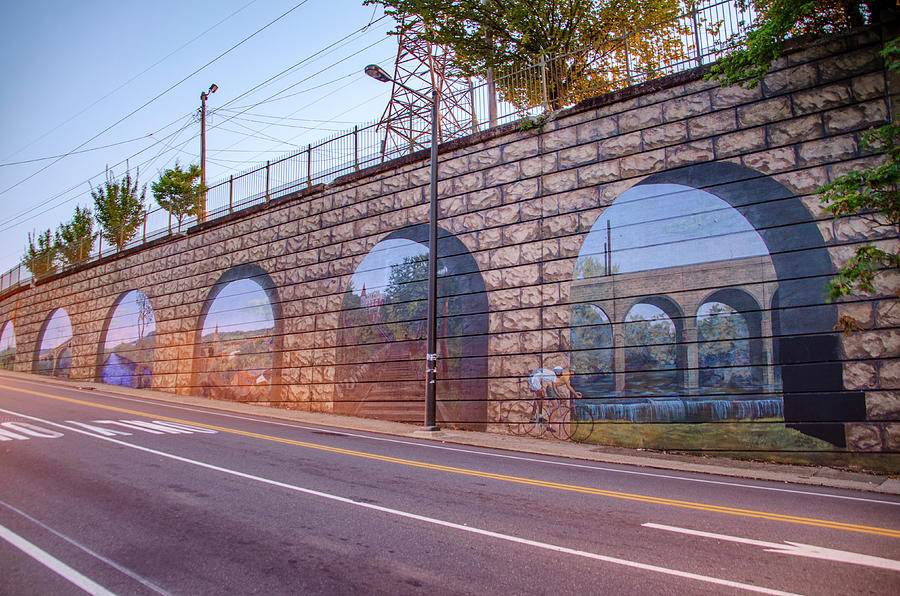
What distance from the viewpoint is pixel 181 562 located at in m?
4.09

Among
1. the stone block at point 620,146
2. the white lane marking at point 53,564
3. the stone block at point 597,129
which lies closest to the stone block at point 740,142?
the stone block at point 620,146

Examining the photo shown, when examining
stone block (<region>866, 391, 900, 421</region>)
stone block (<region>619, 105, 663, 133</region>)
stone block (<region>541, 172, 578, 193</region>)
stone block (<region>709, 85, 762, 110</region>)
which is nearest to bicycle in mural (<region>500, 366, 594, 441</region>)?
stone block (<region>541, 172, 578, 193</region>)

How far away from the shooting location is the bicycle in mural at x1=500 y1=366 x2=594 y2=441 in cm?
1177

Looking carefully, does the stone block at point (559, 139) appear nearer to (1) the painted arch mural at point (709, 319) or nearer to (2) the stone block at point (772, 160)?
(1) the painted arch mural at point (709, 319)

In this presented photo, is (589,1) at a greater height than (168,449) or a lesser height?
greater

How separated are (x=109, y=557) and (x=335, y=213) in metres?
14.7

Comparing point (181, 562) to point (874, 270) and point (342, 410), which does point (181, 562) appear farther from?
point (342, 410)

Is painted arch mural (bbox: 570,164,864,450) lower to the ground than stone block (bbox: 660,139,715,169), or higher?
lower

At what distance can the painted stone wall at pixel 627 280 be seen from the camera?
9.49 meters

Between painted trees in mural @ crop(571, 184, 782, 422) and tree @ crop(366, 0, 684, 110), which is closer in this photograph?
painted trees in mural @ crop(571, 184, 782, 422)

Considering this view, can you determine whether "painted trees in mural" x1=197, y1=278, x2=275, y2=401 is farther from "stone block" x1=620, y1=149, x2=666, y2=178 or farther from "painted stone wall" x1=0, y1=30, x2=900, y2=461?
"stone block" x1=620, y1=149, x2=666, y2=178

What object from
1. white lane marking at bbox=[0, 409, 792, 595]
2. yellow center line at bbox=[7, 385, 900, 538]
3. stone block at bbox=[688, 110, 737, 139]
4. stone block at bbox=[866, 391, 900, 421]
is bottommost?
yellow center line at bbox=[7, 385, 900, 538]

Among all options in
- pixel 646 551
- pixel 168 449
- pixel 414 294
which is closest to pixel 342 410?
pixel 414 294

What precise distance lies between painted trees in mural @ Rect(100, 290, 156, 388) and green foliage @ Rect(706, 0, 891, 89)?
24.7 meters
